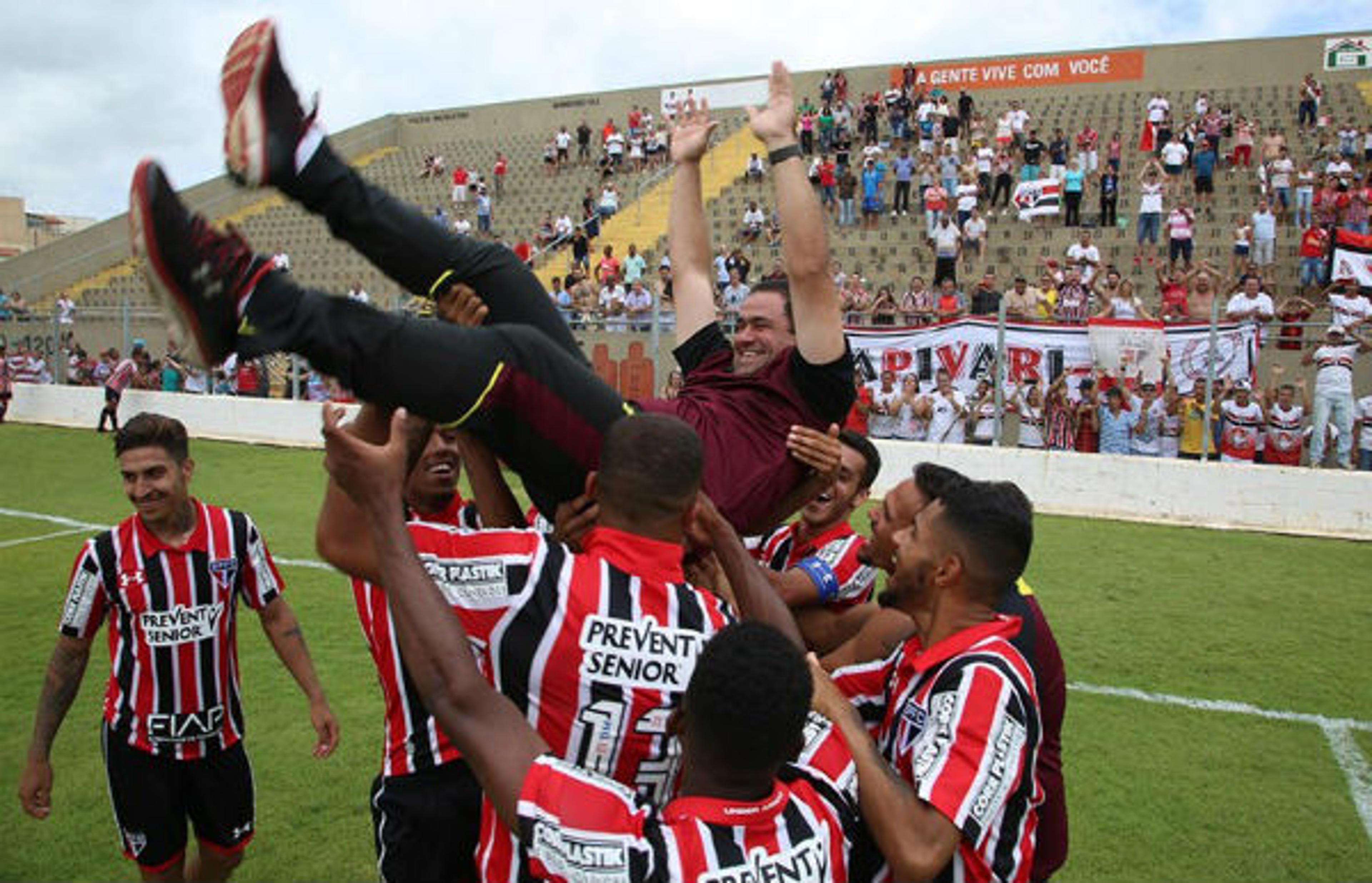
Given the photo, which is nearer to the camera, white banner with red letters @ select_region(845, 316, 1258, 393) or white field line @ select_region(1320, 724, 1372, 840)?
white field line @ select_region(1320, 724, 1372, 840)

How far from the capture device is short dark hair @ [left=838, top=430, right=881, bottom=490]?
4.64 m

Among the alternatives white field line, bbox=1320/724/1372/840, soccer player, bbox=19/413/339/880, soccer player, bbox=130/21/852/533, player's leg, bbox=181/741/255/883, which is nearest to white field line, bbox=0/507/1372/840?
white field line, bbox=1320/724/1372/840

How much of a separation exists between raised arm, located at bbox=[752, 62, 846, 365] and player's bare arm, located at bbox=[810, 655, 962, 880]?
4.80 ft

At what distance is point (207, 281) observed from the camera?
8.80 ft

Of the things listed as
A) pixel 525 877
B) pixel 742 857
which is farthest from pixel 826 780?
pixel 525 877

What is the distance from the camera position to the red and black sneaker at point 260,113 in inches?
114

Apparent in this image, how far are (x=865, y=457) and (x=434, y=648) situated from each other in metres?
2.93

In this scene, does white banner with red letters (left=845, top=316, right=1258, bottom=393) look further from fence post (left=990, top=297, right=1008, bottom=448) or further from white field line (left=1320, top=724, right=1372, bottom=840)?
white field line (left=1320, top=724, right=1372, bottom=840)

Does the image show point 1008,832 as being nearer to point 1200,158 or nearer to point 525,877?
point 525,877

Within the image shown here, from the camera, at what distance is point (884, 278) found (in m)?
22.5

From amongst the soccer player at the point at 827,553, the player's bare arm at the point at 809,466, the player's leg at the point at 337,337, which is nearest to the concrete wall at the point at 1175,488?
the soccer player at the point at 827,553

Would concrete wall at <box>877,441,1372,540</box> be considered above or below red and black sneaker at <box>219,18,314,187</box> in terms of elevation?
below

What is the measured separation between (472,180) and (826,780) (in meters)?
34.6

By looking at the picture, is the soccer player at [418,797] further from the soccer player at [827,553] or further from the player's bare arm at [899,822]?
the player's bare arm at [899,822]
